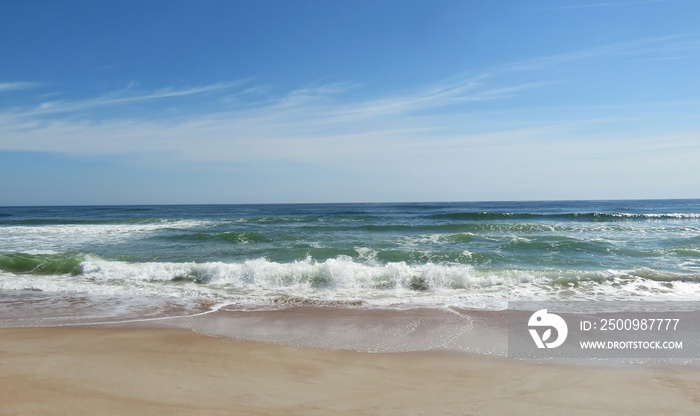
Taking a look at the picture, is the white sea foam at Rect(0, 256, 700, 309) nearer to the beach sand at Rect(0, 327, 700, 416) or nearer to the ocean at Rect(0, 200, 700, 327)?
the ocean at Rect(0, 200, 700, 327)

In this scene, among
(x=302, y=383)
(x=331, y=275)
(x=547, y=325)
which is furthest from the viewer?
(x=331, y=275)

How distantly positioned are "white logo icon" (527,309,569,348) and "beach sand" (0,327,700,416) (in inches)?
37.1

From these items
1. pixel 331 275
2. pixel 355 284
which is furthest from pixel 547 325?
pixel 331 275

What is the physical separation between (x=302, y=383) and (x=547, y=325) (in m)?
4.17

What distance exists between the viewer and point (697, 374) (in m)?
4.52

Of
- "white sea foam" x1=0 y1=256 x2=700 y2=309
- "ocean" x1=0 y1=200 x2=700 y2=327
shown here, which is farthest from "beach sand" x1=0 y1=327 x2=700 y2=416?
"white sea foam" x1=0 y1=256 x2=700 y2=309

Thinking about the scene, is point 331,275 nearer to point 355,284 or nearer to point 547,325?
point 355,284

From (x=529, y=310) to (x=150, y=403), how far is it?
6282 mm

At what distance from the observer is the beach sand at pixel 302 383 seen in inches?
141

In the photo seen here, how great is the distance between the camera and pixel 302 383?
4.12 m

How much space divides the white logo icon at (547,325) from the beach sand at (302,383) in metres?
0.94

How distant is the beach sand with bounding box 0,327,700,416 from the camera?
3594 mm

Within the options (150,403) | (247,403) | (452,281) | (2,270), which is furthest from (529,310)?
(2,270)

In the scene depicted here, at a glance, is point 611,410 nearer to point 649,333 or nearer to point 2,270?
point 649,333
